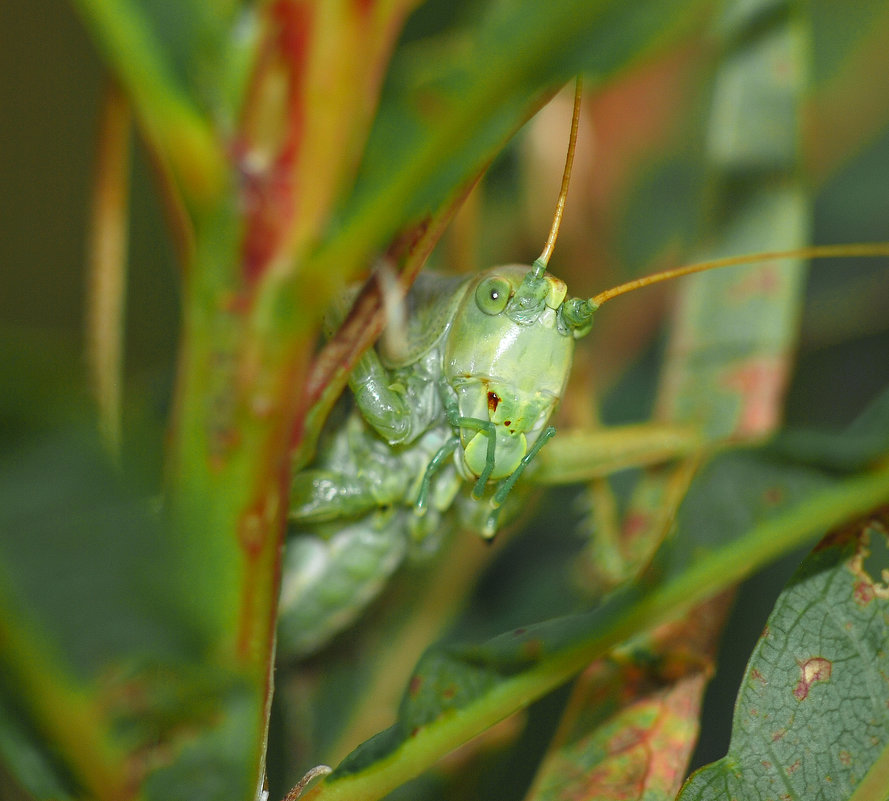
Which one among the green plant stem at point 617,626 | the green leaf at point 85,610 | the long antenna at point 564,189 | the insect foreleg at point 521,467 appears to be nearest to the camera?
the green leaf at point 85,610

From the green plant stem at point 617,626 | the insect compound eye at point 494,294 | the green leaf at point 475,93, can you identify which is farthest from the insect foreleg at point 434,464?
the green leaf at point 475,93

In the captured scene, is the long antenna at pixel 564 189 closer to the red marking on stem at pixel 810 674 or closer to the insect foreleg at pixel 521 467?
the insect foreleg at pixel 521 467

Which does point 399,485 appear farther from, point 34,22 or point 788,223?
point 34,22

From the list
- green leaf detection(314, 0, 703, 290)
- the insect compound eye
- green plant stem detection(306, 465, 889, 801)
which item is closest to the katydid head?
the insect compound eye


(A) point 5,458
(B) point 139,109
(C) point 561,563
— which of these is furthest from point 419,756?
(C) point 561,563

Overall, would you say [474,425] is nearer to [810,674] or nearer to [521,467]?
[521,467]

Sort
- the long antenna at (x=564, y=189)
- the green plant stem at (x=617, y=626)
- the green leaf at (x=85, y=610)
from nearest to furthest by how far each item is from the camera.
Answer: the green leaf at (x=85, y=610)
the green plant stem at (x=617, y=626)
the long antenna at (x=564, y=189)

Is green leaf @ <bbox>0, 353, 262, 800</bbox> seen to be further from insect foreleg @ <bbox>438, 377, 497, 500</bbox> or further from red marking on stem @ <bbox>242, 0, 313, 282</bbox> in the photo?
insect foreleg @ <bbox>438, 377, 497, 500</bbox>
